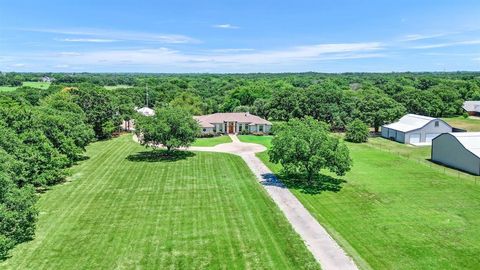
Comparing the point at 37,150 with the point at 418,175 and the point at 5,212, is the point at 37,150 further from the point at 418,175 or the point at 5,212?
the point at 418,175

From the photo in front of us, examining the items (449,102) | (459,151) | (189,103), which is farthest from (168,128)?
(449,102)

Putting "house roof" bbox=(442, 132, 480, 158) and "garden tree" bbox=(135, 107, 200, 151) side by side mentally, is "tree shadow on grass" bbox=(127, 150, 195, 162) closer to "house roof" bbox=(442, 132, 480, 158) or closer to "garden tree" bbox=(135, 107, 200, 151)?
"garden tree" bbox=(135, 107, 200, 151)

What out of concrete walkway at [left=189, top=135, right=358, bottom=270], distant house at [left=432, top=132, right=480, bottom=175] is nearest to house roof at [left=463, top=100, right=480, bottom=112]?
distant house at [left=432, top=132, right=480, bottom=175]

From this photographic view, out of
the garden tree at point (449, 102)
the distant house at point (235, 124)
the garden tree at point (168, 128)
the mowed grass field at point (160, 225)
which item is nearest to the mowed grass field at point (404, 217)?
the mowed grass field at point (160, 225)

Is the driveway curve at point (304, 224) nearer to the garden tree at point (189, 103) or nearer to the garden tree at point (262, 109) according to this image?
the garden tree at point (189, 103)

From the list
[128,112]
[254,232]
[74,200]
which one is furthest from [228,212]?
[128,112]
